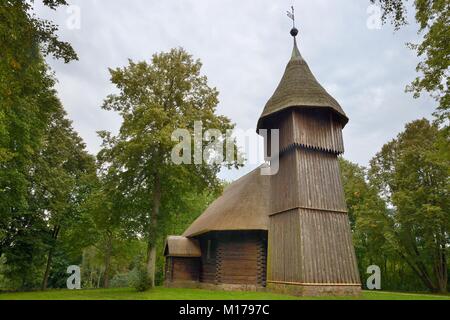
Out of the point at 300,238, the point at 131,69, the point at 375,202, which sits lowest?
the point at 300,238

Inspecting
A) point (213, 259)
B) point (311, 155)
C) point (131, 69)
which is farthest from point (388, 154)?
point (131, 69)

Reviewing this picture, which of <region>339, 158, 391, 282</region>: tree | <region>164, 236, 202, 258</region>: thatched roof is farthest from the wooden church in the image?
<region>339, 158, 391, 282</region>: tree

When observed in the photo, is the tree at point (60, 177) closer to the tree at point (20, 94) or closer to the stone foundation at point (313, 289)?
the tree at point (20, 94)

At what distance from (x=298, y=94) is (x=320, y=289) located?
10.3 m

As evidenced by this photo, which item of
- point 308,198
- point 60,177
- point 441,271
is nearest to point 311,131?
point 308,198

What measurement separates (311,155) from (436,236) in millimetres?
16610

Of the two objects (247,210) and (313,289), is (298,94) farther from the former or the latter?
(313,289)

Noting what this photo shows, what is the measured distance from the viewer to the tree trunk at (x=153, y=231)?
21.1 metres

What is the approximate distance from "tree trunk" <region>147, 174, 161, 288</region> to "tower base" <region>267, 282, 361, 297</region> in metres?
8.00

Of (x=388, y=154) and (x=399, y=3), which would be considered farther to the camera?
(x=388, y=154)

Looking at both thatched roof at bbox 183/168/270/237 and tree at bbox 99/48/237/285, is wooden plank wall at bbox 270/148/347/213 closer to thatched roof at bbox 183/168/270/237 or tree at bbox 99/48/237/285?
thatched roof at bbox 183/168/270/237

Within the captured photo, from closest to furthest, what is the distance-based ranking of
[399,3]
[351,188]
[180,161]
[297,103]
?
[399,3] → [297,103] → [180,161] → [351,188]

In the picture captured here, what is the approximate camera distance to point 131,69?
22406 mm
